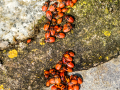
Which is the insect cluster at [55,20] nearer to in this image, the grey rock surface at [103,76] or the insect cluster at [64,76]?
the insect cluster at [64,76]

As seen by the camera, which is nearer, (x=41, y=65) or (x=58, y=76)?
(x=58, y=76)

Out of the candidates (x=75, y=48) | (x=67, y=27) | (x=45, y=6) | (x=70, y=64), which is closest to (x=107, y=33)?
(x=75, y=48)

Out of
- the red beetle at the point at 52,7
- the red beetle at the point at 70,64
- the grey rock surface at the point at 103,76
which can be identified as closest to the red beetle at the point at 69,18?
the red beetle at the point at 52,7

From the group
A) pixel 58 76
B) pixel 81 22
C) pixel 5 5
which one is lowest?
pixel 58 76

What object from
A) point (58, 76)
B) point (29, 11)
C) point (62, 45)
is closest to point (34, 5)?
point (29, 11)

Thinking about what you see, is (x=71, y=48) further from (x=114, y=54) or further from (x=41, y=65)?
(x=114, y=54)

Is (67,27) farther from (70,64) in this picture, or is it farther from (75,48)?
(70,64)
